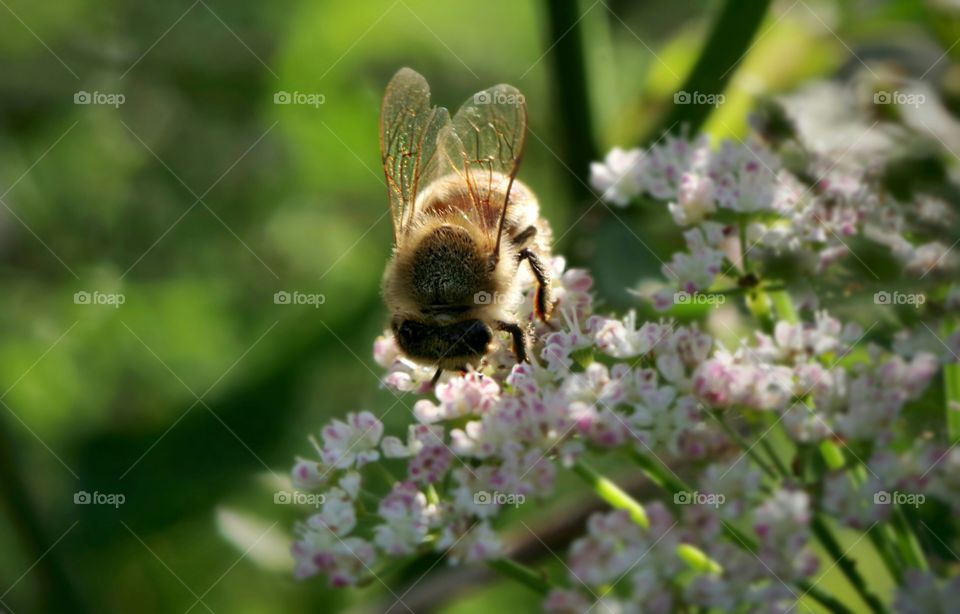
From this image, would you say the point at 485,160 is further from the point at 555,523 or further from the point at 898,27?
the point at 898,27

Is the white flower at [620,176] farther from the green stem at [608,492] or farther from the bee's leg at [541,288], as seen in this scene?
the green stem at [608,492]

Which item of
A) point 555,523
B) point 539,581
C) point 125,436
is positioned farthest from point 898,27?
→ point 125,436

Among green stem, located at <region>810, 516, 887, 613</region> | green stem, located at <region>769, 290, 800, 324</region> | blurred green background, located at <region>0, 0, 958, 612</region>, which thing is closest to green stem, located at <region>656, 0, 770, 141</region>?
Answer: blurred green background, located at <region>0, 0, 958, 612</region>

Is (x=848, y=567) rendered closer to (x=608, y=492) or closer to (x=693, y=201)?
(x=608, y=492)

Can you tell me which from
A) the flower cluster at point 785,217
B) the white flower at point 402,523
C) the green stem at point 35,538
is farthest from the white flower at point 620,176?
the green stem at point 35,538

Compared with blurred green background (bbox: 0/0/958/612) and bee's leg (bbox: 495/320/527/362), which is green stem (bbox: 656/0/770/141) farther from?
bee's leg (bbox: 495/320/527/362)

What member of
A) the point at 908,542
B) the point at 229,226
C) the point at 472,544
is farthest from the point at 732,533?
the point at 229,226
